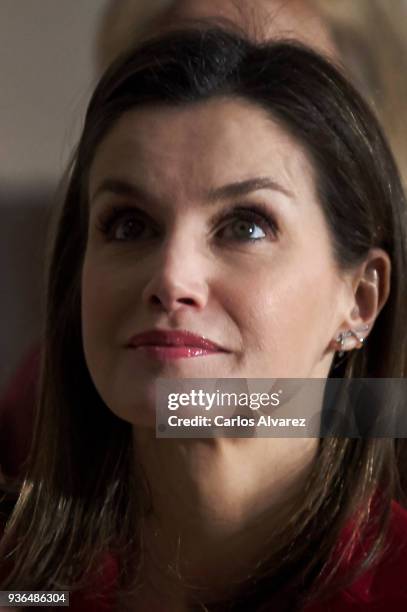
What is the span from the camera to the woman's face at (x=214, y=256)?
0.64m

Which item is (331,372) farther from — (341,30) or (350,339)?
(341,30)

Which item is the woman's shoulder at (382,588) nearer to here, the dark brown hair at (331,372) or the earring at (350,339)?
the dark brown hair at (331,372)

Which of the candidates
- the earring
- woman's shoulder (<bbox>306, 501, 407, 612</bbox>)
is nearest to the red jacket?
woman's shoulder (<bbox>306, 501, 407, 612</bbox>)

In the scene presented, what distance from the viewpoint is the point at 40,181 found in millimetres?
736

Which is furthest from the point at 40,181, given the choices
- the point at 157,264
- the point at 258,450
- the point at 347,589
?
the point at 347,589

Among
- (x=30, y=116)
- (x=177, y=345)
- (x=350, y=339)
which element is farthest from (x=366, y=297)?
(x=30, y=116)

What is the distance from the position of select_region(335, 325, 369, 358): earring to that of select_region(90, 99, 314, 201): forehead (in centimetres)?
10

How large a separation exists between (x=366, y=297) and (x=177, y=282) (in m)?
0.14

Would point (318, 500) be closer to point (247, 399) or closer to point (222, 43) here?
point (247, 399)

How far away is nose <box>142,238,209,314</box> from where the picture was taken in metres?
0.63

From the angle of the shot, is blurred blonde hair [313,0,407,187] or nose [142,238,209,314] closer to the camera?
nose [142,238,209,314]

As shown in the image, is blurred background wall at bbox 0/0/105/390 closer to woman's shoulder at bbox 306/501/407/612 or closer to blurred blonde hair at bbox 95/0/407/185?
blurred blonde hair at bbox 95/0/407/185

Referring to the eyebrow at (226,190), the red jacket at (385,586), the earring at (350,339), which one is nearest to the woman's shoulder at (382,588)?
the red jacket at (385,586)

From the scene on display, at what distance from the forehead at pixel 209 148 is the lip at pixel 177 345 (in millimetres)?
93
